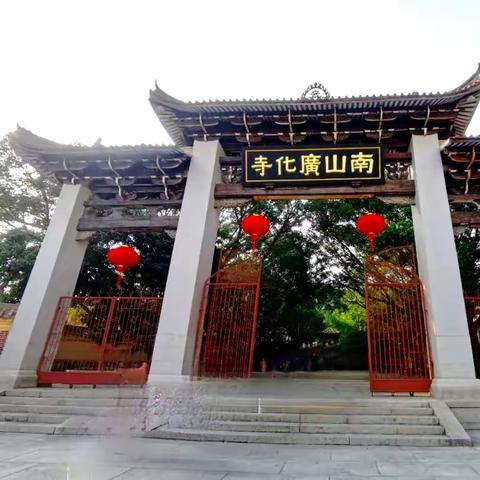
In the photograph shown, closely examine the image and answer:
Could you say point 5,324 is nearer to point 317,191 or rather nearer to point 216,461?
point 317,191

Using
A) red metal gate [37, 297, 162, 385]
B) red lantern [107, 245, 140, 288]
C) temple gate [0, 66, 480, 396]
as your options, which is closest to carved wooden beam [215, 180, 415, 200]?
temple gate [0, 66, 480, 396]

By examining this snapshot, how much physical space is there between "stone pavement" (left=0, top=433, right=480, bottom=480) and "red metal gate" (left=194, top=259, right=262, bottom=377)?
237 cm

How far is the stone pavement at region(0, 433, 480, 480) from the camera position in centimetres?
276

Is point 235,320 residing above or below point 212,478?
above

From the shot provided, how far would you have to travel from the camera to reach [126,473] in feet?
9.17

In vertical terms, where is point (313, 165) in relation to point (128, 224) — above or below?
above

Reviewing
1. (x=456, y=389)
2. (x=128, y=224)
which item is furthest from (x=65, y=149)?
(x=456, y=389)

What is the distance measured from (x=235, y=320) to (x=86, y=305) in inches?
140

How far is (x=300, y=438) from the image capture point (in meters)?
4.12

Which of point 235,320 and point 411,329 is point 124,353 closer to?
point 235,320

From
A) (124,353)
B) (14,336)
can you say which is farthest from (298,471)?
(14,336)

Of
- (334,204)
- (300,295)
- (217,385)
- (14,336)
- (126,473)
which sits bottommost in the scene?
(126,473)

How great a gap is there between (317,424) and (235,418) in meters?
1.01

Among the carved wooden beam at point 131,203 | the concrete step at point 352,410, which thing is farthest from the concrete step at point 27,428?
the carved wooden beam at point 131,203
